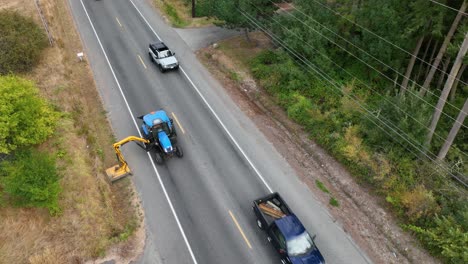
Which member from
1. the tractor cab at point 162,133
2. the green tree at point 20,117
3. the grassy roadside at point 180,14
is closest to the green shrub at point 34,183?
the green tree at point 20,117

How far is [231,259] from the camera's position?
51.1 ft

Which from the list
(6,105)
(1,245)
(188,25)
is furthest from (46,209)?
(188,25)

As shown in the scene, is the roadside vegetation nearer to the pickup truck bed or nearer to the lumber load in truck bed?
the pickup truck bed

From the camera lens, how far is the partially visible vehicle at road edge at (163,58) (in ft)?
89.7

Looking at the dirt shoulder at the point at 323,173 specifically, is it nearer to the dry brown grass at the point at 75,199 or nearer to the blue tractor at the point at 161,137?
the blue tractor at the point at 161,137

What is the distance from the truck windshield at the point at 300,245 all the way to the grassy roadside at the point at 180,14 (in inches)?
1008

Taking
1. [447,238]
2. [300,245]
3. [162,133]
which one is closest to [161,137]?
[162,133]

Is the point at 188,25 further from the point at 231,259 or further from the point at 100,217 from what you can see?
the point at 231,259

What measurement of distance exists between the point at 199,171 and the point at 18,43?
18.9 meters

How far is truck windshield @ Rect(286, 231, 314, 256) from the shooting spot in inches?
579

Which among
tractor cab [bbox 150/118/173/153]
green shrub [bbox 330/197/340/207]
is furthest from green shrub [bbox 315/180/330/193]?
tractor cab [bbox 150/118/173/153]

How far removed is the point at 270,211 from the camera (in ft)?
54.6

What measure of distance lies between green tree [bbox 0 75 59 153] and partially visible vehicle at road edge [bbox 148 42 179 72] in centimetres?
981

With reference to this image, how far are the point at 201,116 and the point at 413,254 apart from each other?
1517cm
